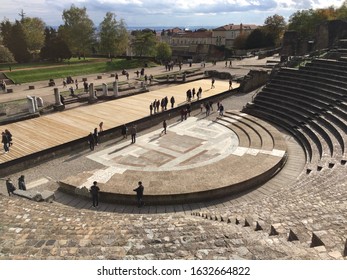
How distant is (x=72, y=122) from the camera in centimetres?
2452

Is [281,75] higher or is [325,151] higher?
[281,75]

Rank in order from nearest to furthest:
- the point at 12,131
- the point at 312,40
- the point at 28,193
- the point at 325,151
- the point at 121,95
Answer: the point at 28,193 → the point at 325,151 → the point at 12,131 → the point at 121,95 → the point at 312,40

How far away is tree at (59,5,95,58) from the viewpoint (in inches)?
2291

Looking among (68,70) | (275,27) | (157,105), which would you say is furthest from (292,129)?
(275,27)

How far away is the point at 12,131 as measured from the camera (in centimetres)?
2236

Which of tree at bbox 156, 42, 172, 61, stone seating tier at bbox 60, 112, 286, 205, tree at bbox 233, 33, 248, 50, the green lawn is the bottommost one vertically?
stone seating tier at bbox 60, 112, 286, 205

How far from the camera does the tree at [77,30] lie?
58188 millimetres

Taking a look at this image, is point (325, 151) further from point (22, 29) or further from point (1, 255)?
point (22, 29)

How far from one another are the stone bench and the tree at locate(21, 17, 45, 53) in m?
51.4

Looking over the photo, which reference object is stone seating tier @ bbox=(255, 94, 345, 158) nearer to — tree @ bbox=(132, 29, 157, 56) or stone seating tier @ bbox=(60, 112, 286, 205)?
stone seating tier @ bbox=(60, 112, 286, 205)

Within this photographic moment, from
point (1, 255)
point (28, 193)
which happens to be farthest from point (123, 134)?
point (1, 255)

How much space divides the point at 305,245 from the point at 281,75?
84.4 ft

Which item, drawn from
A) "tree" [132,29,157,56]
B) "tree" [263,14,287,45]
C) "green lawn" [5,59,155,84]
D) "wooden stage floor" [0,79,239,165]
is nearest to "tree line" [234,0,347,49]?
"tree" [263,14,287,45]

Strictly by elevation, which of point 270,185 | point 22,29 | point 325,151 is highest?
point 22,29
